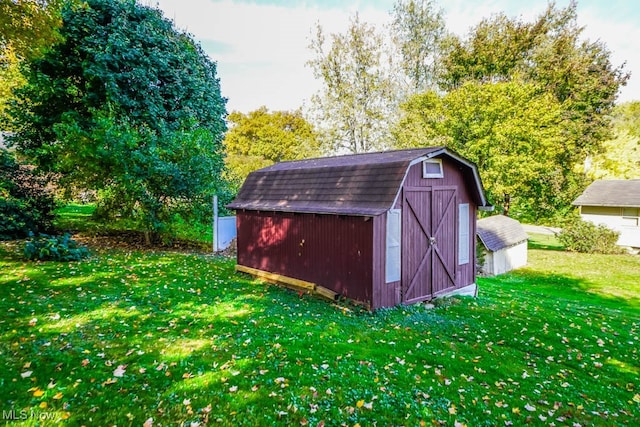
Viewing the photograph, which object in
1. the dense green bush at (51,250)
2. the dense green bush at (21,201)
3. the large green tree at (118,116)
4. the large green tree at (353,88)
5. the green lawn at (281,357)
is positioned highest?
the large green tree at (353,88)

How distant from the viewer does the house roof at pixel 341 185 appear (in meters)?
7.98

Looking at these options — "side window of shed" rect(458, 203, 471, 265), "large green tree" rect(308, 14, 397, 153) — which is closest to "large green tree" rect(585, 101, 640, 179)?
"large green tree" rect(308, 14, 397, 153)

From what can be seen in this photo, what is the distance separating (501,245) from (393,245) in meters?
11.0

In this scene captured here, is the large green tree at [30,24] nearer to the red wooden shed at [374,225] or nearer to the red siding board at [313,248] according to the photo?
the red wooden shed at [374,225]

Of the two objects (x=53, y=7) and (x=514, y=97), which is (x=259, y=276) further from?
(x=514, y=97)

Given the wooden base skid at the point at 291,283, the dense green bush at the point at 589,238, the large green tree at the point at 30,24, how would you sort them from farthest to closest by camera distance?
the dense green bush at the point at 589,238 < the large green tree at the point at 30,24 < the wooden base skid at the point at 291,283

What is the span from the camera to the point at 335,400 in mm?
4250

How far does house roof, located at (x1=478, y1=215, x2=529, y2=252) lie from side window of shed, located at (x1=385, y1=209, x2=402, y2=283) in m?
9.64

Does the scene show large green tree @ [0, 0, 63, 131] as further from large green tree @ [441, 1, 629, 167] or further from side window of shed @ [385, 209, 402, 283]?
large green tree @ [441, 1, 629, 167]

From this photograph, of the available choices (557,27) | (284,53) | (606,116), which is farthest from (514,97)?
(284,53)

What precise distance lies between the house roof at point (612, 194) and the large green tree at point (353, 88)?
1409cm

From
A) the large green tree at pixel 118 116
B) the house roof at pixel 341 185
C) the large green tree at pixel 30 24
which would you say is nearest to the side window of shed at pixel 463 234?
the house roof at pixel 341 185

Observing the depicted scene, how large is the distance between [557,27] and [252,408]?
3415 cm

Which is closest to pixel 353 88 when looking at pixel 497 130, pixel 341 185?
pixel 497 130
